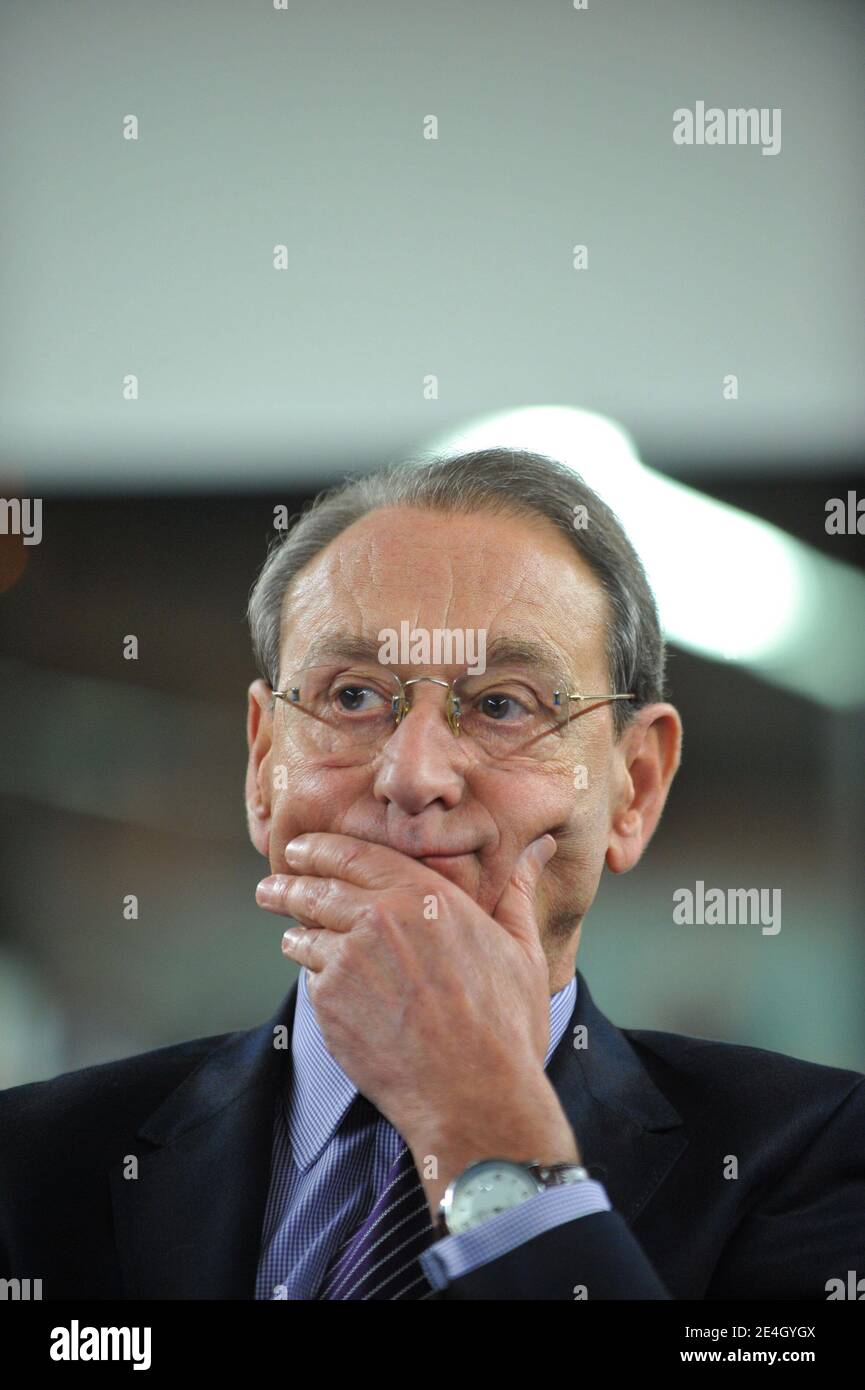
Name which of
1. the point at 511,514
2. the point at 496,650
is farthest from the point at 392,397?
the point at 496,650

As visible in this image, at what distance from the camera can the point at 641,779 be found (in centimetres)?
179

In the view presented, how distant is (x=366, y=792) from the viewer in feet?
5.35

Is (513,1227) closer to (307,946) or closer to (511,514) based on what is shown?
(307,946)

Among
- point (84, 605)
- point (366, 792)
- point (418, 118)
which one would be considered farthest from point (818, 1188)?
point (418, 118)

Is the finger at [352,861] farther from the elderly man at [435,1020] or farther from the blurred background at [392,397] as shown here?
the blurred background at [392,397]

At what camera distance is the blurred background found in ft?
5.87

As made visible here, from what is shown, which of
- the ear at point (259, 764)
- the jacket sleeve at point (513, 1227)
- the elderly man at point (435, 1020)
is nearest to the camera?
the jacket sleeve at point (513, 1227)

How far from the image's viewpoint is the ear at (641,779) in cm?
Answer: 175

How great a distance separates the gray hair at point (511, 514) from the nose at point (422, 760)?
9.7 inches

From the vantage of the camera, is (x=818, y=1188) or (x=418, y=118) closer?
(x=818, y=1188)

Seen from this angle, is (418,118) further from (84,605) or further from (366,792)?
(366,792)

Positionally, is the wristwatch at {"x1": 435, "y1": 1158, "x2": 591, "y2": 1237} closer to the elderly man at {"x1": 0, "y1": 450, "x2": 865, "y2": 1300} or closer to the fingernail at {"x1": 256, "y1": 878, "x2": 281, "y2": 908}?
the elderly man at {"x1": 0, "y1": 450, "x2": 865, "y2": 1300}

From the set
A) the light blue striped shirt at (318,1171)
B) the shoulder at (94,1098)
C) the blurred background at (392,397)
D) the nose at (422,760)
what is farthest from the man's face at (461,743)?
the shoulder at (94,1098)
